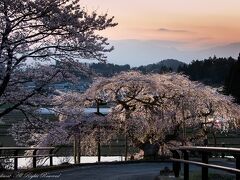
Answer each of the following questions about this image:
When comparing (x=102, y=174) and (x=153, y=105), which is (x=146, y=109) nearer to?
(x=153, y=105)

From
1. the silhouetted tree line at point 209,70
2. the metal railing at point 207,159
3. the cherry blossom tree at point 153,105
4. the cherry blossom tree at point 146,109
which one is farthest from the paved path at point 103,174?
the silhouetted tree line at point 209,70

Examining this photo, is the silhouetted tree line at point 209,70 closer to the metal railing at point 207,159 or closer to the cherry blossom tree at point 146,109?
the cherry blossom tree at point 146,109

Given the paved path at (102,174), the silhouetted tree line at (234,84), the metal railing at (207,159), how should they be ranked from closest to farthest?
the metal railing at (207,159)
the paved path at (102,174)
the silhouetted tree line at (234,84)

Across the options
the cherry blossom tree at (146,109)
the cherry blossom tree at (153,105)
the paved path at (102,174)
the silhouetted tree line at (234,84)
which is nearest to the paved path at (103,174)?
the paved path at (102,174)

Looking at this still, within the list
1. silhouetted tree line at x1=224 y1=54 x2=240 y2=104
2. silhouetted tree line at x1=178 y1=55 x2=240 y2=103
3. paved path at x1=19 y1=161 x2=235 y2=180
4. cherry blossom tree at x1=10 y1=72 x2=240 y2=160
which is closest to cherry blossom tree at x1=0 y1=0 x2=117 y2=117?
paved path at x1=19 y1=161 x2=235 y2=180

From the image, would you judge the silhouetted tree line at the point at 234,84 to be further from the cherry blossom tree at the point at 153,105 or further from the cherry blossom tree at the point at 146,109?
the cherry blossom tree at the point at 153,105

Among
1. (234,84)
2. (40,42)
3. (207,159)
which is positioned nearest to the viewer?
(207,159)

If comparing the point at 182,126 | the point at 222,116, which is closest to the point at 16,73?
the point at 182,126

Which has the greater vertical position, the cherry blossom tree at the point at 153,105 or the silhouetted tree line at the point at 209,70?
the silhouetted tree line at the point at 209,70

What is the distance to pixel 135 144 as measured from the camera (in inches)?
1551

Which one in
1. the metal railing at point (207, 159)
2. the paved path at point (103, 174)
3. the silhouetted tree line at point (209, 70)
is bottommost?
the paved path at point (103, 174)

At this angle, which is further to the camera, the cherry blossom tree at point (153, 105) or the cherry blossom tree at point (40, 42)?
the cherry blossom tree at point (153, 105)

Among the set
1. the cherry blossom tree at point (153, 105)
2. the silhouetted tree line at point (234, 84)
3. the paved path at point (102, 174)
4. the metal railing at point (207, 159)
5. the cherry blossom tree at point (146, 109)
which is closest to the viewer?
the metal railing at point (207, 159)

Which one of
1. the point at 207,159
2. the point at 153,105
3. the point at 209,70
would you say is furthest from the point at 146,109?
the point at 209,70
